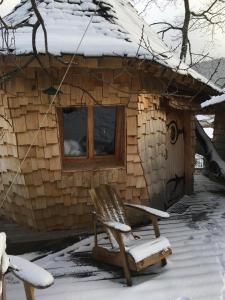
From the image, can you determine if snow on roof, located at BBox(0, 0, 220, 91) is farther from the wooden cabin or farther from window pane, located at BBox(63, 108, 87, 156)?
window pane, located at BBox(63, 108, 87, 156)

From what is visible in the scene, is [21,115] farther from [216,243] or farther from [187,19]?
[187,19]

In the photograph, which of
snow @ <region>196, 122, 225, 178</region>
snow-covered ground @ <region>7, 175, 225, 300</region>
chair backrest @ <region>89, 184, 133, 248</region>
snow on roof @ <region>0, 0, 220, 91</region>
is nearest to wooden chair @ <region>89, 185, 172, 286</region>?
chair backrest @ <region>89, 184, 133, 248</region>

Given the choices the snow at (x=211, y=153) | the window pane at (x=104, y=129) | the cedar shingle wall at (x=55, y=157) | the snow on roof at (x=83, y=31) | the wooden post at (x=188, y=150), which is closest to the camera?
the snow on roof at (x=83, y=31)

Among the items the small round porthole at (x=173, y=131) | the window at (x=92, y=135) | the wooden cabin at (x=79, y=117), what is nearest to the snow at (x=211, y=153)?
the small round porthole at (x=173, y=131)

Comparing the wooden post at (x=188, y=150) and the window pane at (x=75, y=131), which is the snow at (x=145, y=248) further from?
the wooden post at (x=188, y=150)

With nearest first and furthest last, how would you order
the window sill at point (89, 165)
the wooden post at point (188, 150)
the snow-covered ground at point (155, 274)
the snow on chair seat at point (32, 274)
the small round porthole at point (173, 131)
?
the snow on chair seat at point (32, 274)
the snow-covered ground at point (155, 274)
the window sill at point (89, 165)
the small round porthole at point (173, 131)
the wooden post at point (188, 150)

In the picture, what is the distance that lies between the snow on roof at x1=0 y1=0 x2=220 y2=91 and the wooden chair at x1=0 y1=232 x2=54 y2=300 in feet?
8.23

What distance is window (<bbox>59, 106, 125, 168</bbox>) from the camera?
5.70m

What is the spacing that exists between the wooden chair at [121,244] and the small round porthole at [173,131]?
2830 millimetres

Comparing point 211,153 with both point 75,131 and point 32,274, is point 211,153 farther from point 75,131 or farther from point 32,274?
point 32,274

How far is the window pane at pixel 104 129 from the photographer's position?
578 centimetres

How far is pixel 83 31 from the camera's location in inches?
213

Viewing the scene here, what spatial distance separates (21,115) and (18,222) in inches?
72.7

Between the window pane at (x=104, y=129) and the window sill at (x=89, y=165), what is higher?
the window pane at (x=104, y=129)
